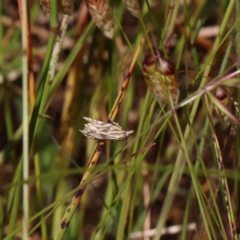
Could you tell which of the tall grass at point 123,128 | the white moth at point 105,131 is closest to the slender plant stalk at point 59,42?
the tall grass at point 123,128

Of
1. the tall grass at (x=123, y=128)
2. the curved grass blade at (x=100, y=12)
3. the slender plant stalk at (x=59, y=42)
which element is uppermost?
the curved grass blade at (x=100, y=12)

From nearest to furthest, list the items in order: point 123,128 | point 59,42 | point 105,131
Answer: point 105,131 < point 59,42 < point 123,128

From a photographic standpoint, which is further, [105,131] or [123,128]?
[123,128]

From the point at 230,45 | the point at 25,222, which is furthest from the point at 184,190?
the point at 25,222

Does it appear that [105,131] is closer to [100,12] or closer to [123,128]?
[100,12]

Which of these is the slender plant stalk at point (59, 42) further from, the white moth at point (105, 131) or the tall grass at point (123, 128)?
the white moth at point (105, 131)

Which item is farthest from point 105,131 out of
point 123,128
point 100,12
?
point 123,128

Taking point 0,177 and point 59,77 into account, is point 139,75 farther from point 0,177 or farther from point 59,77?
point 59,77

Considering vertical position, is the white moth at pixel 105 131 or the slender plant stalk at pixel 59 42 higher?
the slender plant stalk at pixel 59 42

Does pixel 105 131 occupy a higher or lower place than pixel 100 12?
lower

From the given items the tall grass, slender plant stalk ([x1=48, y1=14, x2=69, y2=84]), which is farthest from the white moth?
slender plant stalk ([x1=48, y1=14, x2=69, y2=84])
